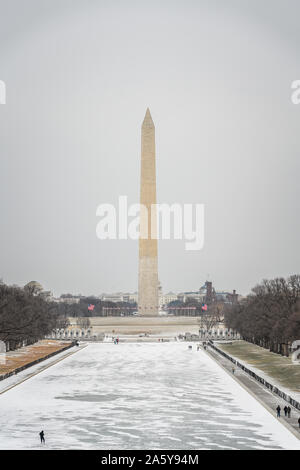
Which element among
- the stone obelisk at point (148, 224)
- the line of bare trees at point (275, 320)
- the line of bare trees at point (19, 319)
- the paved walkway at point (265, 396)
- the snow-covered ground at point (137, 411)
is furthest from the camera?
the stone obelisk at point (148, 224)

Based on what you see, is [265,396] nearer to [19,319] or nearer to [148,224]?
Answer: [19,319]

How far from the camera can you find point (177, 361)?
2288 inches

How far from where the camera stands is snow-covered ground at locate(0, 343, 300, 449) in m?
25.7

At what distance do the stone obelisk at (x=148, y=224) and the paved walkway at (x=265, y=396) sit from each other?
5151 cm

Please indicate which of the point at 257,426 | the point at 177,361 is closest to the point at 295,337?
the point at 177,361

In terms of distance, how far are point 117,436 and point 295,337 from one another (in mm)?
29412

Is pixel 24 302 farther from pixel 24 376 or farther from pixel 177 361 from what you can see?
pixel 24 376

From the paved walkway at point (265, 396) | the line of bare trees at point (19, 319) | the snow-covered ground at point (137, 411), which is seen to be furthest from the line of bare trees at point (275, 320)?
the line of bare trees at point (19, 319)

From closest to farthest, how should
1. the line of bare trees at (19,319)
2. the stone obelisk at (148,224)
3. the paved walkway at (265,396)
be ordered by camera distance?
the paved walkway at (265,396), the line of bare trees at (19,319), the stone obelisk at (148,224)

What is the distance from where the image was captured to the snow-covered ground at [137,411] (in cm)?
2572

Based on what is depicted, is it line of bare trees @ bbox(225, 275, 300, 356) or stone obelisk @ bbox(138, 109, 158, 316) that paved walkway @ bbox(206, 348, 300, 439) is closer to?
line of bare trees @ bbox(225, 275, 300, 356)

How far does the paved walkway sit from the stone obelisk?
51.5 m

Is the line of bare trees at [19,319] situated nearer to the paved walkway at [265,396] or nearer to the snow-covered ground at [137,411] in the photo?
the snow-covered ground at [137,411]

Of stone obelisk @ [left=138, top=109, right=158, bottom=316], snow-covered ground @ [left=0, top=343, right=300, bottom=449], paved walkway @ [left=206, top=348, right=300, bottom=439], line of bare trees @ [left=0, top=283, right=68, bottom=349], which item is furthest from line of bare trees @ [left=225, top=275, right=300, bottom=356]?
stone obelisk @ [left=138, top=109, right=158, bottom=316]
